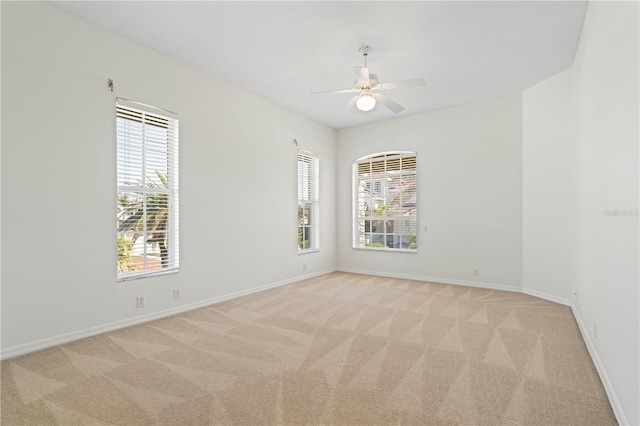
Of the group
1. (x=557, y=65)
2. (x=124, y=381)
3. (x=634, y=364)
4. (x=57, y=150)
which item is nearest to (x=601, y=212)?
(x=634, y=364)

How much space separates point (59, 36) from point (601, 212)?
15.9 feet

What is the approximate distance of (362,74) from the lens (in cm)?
326

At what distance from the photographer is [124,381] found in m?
2.34

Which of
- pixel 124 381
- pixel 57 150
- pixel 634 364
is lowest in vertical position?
pixel 124 381

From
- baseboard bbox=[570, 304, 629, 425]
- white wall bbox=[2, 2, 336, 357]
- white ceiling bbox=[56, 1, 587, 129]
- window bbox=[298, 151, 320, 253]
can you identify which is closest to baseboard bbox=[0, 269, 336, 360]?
white wall bbox=[2, 2, 336, 357]

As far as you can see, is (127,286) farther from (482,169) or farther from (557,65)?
(557,65)

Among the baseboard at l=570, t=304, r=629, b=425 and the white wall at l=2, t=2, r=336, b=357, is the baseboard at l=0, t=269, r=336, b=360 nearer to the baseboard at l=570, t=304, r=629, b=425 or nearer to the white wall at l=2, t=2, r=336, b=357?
the white wall at l=2, t=2, r=336, b=357

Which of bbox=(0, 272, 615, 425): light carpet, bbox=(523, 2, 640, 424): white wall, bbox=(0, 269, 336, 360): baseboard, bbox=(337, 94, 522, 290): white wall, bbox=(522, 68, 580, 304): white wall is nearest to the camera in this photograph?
bbox=(523, 2, 640, 424): white wall

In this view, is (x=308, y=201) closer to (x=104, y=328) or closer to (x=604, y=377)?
(x=104, y=328)

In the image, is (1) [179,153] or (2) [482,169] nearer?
(1) [179,153]

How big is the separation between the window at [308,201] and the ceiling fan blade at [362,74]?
108 inches

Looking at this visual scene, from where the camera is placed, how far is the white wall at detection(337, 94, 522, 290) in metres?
5.06

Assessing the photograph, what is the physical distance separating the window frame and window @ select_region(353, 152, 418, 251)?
82 centimetres

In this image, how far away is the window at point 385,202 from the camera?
608cm
